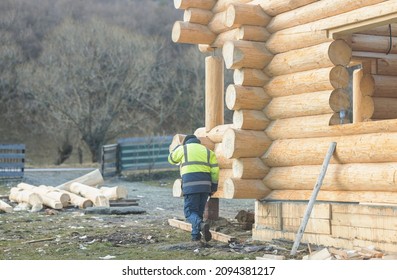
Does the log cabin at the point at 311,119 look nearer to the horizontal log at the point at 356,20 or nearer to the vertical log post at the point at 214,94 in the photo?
the horizontal log at the point at 356,20

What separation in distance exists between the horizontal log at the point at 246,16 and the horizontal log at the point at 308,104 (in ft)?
4.75

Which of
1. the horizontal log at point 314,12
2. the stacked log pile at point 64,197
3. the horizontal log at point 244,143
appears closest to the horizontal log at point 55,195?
the stacked log pile at point 64,197

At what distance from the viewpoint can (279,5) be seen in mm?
13461

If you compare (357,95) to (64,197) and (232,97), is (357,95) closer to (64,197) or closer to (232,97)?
(232,97)

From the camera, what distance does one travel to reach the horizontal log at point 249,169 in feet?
43.8

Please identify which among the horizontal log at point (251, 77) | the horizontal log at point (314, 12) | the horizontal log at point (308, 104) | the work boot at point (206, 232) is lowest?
the work boot at point (206, 232)

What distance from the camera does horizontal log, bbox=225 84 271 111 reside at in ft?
43.9

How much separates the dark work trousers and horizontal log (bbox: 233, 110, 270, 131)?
139 cm

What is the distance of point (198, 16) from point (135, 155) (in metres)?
18.3

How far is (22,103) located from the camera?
51.9 metres

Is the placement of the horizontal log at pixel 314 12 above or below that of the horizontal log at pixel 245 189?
above

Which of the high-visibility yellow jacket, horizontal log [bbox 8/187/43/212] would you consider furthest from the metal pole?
horizontal log [bbox 8/187/43/212]

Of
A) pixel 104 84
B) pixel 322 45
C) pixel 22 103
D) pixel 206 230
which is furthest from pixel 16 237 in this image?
pixel 22 103

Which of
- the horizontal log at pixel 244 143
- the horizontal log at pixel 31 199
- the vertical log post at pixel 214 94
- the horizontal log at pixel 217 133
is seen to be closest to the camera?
the horizontal log at pixel 244 143
